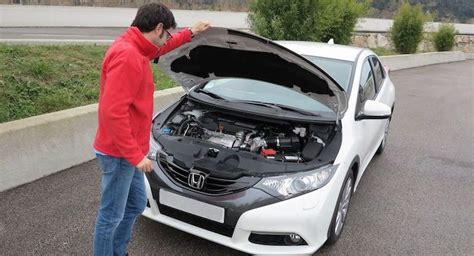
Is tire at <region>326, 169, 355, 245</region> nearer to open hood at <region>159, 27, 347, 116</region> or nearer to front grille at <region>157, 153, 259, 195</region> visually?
open hood at <region>159, 27, 347, 116</region>

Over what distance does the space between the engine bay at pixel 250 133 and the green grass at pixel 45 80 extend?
212cm

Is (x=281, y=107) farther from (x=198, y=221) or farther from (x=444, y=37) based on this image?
(x=444, y=37)

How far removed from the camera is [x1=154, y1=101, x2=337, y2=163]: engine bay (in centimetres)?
340

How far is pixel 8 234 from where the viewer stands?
10.8ft

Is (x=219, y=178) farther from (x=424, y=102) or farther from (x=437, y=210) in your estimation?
(x=424, y=102)

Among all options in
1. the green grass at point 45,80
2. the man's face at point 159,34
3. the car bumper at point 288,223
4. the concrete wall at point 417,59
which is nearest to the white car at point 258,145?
the car bumper at point 288,223

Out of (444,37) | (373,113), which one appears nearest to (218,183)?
(373,113)

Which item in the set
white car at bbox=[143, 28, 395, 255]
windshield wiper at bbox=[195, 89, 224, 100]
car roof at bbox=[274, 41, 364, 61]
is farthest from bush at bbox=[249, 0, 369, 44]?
windshield wiper at bbox=[195, 89, 224, 100]

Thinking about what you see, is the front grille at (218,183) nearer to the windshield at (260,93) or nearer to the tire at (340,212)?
the tire at (340,212)

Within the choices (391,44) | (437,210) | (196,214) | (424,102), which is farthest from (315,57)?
(391,44)

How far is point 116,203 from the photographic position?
8.15 ft

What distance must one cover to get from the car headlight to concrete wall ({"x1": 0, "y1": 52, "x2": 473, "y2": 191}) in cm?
249

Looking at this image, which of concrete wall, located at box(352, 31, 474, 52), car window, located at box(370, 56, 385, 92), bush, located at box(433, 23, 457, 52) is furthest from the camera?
bush, located at box(433, 23, 457, 52)

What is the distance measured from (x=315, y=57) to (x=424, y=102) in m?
6.83
